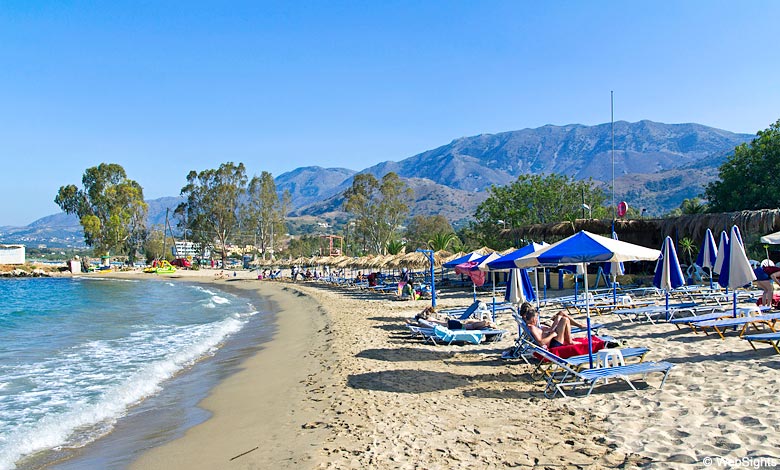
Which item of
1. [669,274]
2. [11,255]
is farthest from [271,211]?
[669,274]

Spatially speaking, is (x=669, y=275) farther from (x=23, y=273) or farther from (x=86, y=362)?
(x=23, y=273)

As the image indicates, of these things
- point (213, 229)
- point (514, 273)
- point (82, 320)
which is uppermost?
point (213, 229)

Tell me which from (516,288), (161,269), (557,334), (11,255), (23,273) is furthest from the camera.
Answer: (11,255)

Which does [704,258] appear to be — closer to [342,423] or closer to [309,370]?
[309,370]

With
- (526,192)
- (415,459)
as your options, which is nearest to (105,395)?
(415,459)

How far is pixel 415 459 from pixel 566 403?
2.17m

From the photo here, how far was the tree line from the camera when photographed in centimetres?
4097

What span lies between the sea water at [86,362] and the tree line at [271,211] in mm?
22392

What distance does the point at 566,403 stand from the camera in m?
5.93

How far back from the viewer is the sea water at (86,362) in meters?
7.07

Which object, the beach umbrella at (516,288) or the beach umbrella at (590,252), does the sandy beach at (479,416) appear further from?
the beach umbrella at (516,288)

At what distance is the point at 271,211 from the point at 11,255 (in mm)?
42660

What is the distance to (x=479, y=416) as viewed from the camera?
18.5 ft

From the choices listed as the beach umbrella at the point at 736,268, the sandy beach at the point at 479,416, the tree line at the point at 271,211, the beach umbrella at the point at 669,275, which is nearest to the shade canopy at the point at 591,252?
the sandy beach at the point at 479,416
